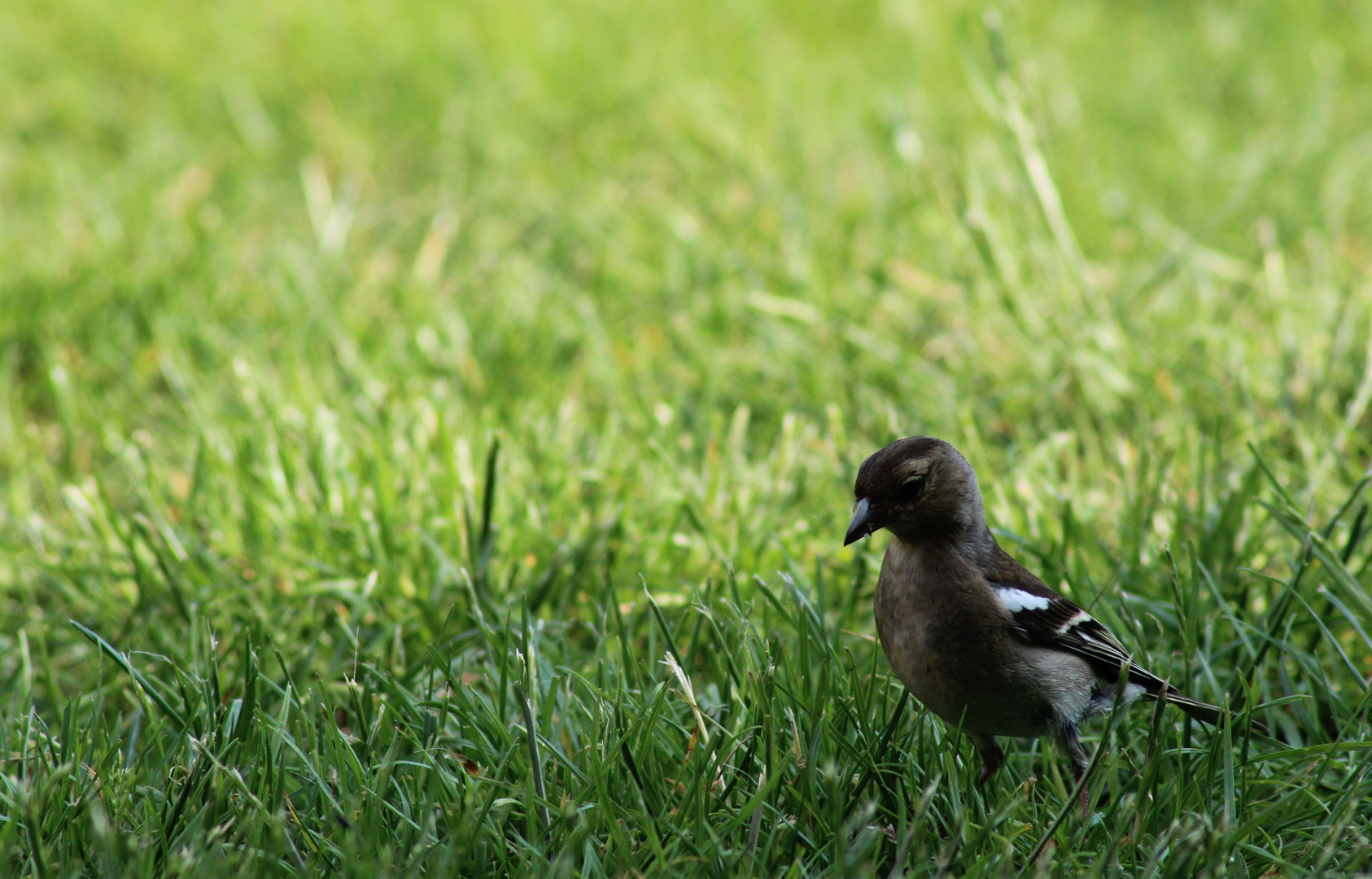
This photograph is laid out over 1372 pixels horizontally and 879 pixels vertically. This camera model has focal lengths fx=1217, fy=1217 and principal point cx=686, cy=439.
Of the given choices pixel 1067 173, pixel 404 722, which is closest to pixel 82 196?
pixel 404 722

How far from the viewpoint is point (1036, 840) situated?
2402mm

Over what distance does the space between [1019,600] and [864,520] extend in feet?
1.25

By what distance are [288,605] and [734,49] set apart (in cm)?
565

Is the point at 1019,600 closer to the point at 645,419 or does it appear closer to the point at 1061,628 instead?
the point at 1061,628

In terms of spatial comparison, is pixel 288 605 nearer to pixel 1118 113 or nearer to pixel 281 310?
pixel 281 310

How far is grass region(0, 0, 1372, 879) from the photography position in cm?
246

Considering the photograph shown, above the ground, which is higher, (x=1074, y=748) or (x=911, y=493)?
(x=911, y=493)

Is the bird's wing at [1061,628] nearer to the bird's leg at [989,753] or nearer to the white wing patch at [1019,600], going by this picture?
the white wing patch at [1019,600]

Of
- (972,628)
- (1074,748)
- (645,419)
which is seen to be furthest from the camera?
(645,419)

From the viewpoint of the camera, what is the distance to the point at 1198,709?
265cm

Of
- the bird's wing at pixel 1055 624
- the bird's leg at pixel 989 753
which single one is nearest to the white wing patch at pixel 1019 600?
the bird's wing at pixel 1055 624

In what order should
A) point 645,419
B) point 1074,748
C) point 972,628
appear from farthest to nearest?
point 645,419 → point 1074,748 → point 972,628

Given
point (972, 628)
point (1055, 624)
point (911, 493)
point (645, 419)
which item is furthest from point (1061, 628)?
point (645, 419)

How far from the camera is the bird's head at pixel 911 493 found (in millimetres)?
2719
